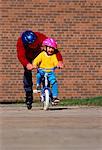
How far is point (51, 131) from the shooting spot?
6.45 meters

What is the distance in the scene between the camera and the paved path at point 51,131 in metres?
5.51

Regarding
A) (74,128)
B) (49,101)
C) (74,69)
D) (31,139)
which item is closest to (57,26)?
(74,69)

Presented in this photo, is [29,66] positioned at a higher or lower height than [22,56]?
lower

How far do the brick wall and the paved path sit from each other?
17.3 feet

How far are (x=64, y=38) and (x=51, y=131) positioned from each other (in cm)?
746

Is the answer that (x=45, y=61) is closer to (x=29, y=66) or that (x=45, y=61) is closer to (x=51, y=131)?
(x=29, y=66)

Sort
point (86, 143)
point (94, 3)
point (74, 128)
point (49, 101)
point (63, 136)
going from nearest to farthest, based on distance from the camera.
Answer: point (86, 143) < point (63, 136) < point (74, 128) < point (49, 101) < point (94, 3)

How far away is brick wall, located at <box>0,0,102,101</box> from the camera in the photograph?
13.6m

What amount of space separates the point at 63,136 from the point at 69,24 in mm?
7853

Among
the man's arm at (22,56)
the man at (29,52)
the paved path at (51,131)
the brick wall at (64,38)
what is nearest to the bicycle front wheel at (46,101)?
the man at (29,52)

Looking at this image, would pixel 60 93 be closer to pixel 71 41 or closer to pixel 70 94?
pixel 70 94

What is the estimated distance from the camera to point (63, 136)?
19.9 ft

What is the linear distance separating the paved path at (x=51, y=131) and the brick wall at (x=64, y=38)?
527cm

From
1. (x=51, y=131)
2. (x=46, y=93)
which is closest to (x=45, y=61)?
(x=46, y=93)
